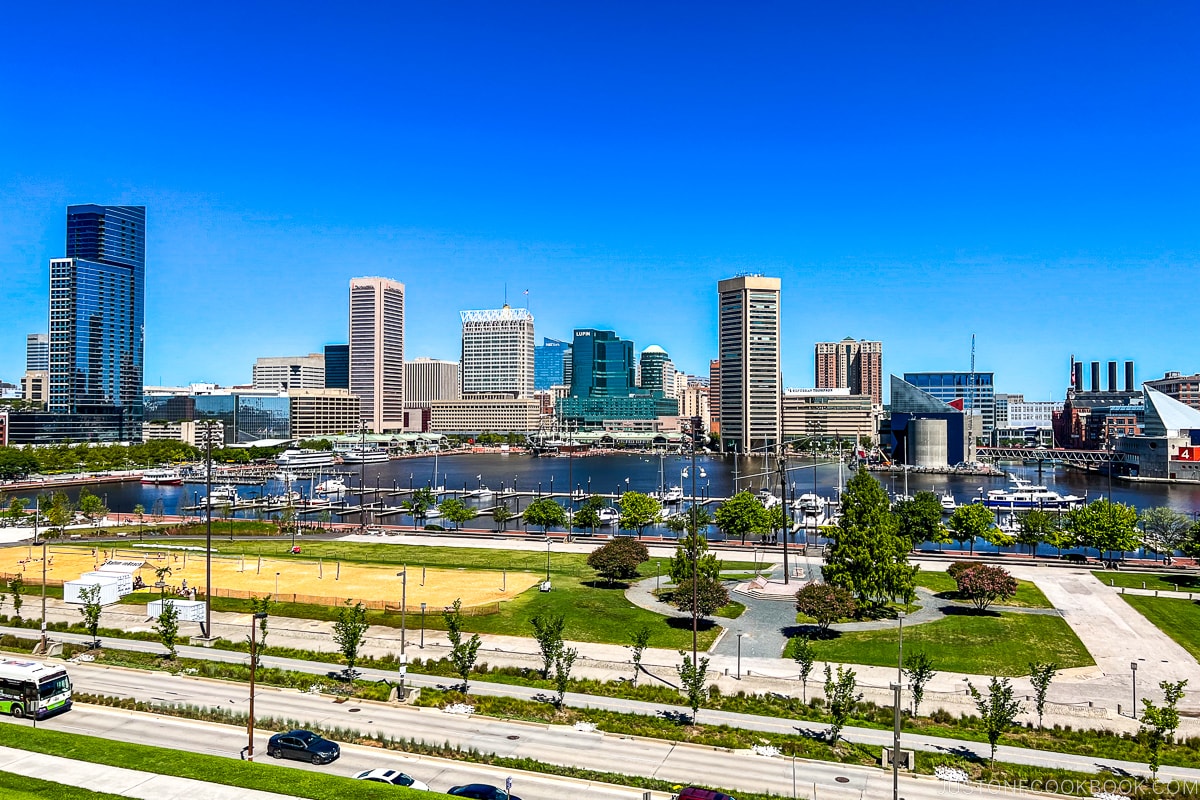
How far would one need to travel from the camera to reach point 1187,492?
154625mm

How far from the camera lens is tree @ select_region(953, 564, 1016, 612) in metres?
53.3

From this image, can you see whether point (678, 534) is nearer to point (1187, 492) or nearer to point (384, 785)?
point (384, 785)

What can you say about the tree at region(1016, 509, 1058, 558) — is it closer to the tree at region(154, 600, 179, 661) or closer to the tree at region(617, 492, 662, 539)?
the tree at region(617, 492, 662, 539)

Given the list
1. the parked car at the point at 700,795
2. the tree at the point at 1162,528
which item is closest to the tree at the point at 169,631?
the parked car at the point at 700,795

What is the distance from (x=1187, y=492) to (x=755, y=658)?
15030 cm

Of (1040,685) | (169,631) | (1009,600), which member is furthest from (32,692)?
(1009,600)

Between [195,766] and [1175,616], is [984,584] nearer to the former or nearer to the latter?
[1175,616]

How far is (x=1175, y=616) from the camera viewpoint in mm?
53344

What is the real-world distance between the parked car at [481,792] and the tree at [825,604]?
26734 mm

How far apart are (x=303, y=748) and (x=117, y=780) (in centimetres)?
570

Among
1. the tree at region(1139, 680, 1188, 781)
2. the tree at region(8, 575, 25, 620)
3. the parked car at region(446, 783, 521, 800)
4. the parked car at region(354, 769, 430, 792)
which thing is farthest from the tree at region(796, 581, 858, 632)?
the tree at region(8, 575, 25, 620)

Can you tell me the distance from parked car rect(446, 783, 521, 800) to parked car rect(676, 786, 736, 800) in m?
5.23

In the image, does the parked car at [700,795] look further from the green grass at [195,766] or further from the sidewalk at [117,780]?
the sidewalk at [117,780]

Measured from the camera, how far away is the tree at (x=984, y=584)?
2098 inches
